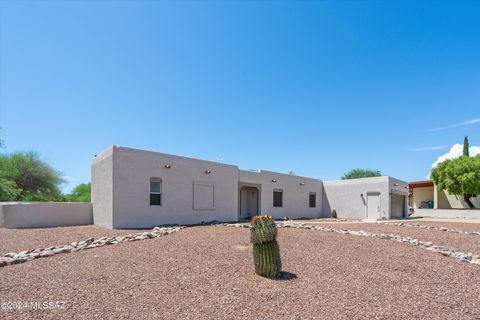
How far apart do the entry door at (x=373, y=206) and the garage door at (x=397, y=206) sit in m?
1.77

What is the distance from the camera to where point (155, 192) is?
14.7 meters

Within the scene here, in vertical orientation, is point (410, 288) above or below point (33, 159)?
below

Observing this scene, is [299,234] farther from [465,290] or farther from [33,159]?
[33,159]

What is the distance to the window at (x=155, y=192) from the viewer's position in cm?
1461

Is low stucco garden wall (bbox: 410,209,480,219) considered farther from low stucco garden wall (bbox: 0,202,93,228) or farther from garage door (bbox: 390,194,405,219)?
low stucco garden wall (bbox: 0,202,93,228)

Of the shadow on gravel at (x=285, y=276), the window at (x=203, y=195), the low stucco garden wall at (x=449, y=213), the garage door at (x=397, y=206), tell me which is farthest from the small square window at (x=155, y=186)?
the low stucco garden wall at (x=449, y=213)

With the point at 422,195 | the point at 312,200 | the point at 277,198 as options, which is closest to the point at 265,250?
the point at 277,198

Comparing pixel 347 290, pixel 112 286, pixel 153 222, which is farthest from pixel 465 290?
pixel 153 222

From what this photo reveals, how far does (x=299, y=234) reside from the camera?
11156mm

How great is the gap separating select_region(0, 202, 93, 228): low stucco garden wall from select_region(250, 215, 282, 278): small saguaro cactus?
41.6 ft

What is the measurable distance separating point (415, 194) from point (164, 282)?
44473mm

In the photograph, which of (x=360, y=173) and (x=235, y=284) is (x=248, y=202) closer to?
(x=235, y=284)

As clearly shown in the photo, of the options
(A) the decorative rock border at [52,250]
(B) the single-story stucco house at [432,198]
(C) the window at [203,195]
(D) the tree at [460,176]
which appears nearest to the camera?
(A) the decorative rock border at [52,250]

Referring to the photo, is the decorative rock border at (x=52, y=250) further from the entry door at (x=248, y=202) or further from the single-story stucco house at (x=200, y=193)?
the entry door at (x=248, y=202)
